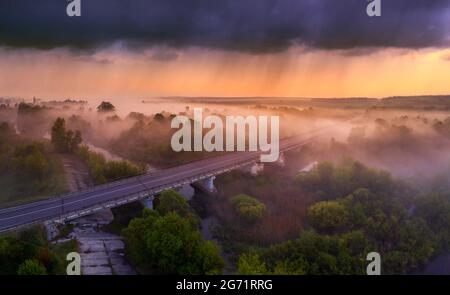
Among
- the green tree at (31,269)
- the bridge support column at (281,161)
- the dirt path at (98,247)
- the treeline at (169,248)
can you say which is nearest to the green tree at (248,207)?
the treeline at (169,248)

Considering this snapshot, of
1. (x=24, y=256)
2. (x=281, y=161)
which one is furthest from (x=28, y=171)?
(x=281, y=161)

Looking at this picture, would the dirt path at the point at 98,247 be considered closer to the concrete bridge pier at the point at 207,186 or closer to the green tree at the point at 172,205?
the green tree at the point at 172,205

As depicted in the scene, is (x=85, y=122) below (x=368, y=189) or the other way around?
the other way around

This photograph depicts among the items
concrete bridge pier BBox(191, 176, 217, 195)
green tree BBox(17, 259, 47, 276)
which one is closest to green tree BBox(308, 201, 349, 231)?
concrete bridge pier BBox(191, 176, 217, 195)

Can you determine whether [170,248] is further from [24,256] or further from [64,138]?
[64,138]
